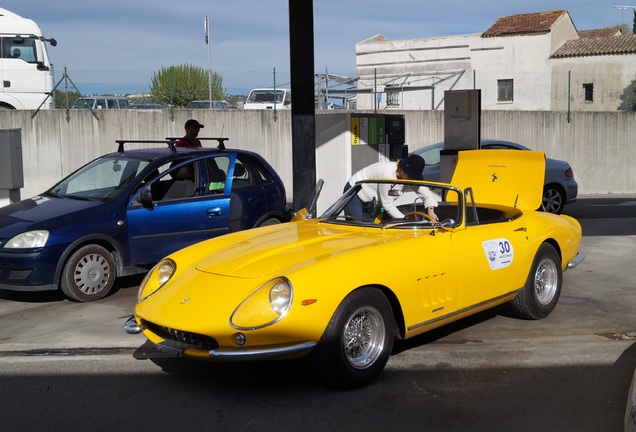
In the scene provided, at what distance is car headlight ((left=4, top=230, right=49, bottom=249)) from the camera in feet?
24.1

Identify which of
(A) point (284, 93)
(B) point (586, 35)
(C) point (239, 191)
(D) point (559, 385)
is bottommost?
(D) point (559, 385)

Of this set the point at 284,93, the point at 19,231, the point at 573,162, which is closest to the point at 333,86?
the point at 284,93

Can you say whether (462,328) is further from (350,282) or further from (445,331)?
(350,282)

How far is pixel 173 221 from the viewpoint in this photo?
8242mm

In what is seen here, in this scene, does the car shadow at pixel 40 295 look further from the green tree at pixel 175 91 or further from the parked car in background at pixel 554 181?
the green tree at pixel 175 91

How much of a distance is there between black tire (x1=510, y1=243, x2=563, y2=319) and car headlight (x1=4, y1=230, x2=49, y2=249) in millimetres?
4603

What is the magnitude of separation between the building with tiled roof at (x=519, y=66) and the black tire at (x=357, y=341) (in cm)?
2297

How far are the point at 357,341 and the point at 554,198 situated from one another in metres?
10.5

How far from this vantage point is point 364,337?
5.00 m

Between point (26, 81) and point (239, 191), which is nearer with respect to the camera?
point (239, 191)

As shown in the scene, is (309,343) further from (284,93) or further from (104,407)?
(284,93)

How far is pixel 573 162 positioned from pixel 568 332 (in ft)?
48.6

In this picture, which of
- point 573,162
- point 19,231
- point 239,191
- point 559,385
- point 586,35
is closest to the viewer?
point 559,385

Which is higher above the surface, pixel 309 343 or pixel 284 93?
pixel 284 93
